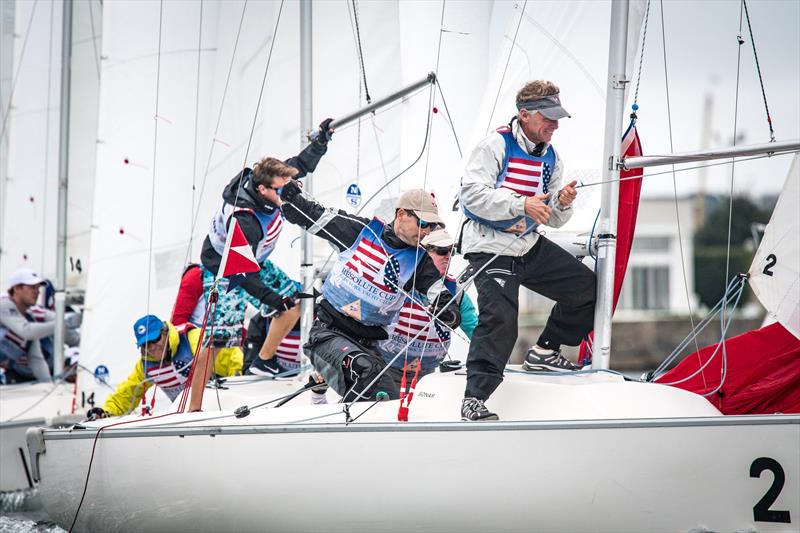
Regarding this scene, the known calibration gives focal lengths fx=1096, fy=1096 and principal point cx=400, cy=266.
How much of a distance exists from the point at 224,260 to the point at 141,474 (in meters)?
1.13

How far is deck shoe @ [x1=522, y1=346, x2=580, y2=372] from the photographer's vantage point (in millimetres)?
4441

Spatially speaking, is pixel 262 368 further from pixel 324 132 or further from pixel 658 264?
pixel 658 264

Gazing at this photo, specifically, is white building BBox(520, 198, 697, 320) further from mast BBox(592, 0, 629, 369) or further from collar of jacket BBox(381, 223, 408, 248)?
mast BBox(592, 0, 629, 369)

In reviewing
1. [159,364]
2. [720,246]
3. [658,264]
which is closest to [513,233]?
[159,364]

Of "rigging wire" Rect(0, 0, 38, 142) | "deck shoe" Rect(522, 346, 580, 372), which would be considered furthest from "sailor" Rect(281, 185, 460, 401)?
"rigging wire" Rect(0, 0, 38, 142)

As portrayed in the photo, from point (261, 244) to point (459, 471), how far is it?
96.5 inches

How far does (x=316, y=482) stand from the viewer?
12.2 feet

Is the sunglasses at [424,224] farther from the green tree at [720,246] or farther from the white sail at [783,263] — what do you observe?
the green tree at [720,246]

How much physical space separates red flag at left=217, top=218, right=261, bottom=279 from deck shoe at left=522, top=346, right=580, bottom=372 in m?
1.31

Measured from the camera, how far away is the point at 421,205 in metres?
4.33

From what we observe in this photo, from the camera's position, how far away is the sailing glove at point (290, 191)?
4.95m

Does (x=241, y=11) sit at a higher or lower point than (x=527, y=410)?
higher

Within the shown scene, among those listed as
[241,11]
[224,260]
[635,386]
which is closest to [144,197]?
[241,11]

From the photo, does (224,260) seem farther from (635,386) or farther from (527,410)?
(635,386)
